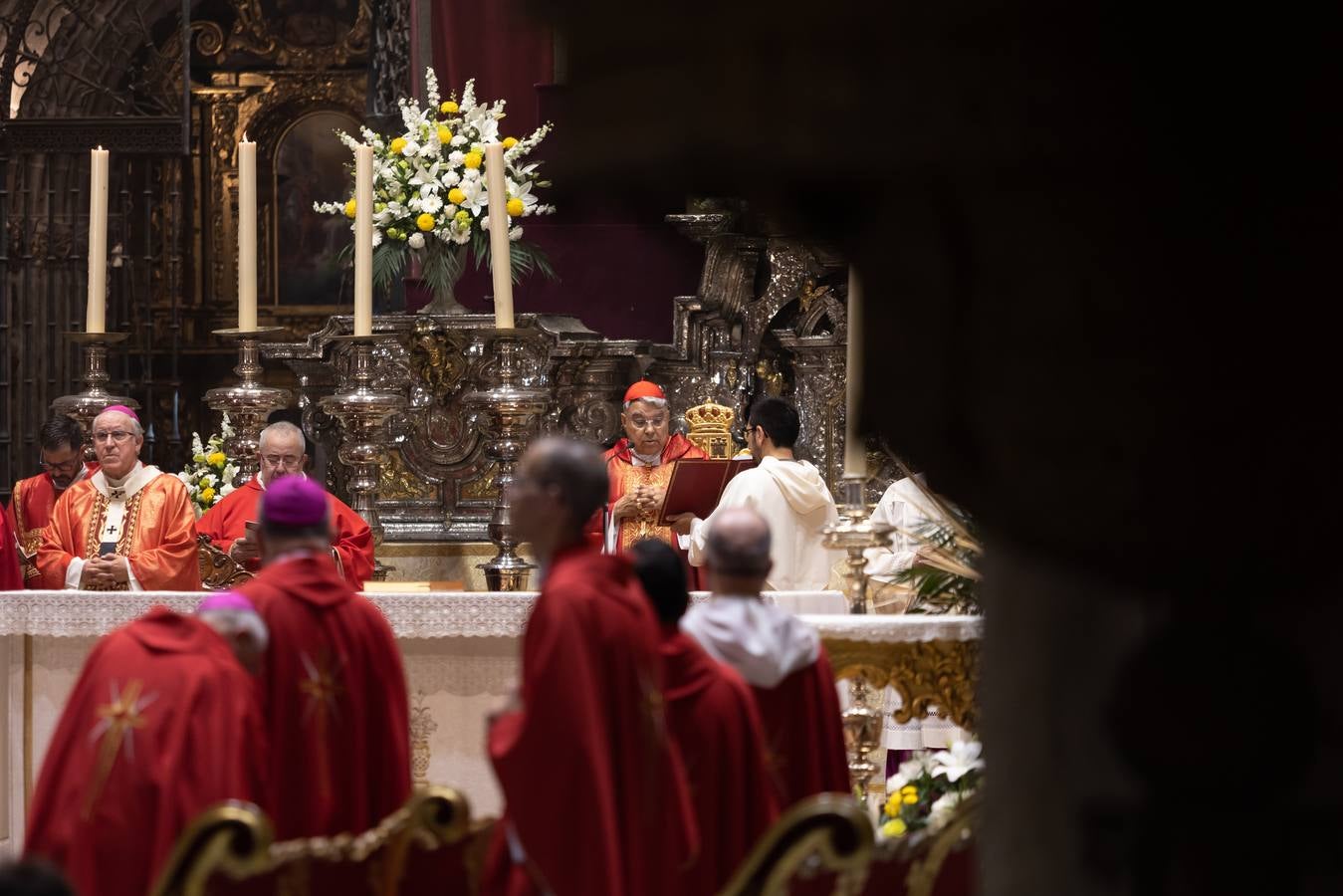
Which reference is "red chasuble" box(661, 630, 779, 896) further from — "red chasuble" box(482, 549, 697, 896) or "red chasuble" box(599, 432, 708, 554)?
"red chasuble" box(599, 432, 708, 554)

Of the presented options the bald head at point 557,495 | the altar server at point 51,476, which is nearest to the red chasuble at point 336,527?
the altar server at point 51,476

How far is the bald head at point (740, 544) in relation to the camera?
4723 millimetres

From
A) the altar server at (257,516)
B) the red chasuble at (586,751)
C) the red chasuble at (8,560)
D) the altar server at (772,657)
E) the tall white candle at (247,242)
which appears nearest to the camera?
the red chasuble at (586,751)

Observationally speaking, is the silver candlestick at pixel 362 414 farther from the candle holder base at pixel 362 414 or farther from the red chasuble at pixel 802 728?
the red chasuble at pixel 802 728

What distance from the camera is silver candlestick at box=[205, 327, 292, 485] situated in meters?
6.80

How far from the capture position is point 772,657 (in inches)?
187

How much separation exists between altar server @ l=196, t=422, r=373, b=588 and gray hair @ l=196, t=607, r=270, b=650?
2.84 m

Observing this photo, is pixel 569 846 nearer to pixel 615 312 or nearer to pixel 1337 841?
pixel 1337 841

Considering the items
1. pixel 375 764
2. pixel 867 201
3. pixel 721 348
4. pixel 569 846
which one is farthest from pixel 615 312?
pixel 867 201

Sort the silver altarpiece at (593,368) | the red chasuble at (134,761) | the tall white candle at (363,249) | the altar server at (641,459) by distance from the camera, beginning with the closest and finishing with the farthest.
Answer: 1. the red chasuble at (134,761)
2. the tall white candle at (363,249)
3. the altar server at (641,459)
4. the silver altarpiece at (593,368)

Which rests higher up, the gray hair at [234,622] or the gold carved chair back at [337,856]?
the gray hair at [234,622]

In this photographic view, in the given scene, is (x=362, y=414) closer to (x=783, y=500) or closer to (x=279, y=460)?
(x=279, y=460)

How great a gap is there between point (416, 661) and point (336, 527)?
785 millimetres

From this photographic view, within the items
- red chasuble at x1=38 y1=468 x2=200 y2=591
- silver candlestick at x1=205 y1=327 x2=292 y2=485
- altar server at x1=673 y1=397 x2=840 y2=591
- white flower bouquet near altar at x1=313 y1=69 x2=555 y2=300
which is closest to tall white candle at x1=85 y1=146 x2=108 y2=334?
silver candlestick at x1=205 y1=327 x2=292 y2=485
